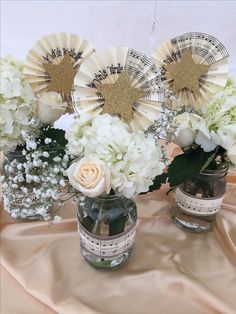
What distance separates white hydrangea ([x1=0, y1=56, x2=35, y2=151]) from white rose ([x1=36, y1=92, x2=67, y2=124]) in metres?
0.02

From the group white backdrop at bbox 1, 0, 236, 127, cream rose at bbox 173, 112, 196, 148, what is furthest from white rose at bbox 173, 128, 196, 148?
white backdrop at bbox 1, 0, 236, 127

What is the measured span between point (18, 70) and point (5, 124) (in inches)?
5.7

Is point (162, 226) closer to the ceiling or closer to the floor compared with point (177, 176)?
closer to the floor

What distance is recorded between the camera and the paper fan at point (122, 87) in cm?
58

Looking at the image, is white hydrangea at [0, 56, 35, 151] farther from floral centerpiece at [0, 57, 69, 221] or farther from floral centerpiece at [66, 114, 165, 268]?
floral centerpiece at [66, 114, 165, 268]

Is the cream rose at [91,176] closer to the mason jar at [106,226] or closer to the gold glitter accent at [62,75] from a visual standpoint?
the mason jar at [106,226]

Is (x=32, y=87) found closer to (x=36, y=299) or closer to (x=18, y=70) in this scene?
(x=18, y=70)

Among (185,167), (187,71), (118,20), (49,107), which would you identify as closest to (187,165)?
(185,167)

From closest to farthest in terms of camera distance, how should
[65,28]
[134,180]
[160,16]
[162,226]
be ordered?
[134,180]
[162,226]
[160,16]
[65,28]

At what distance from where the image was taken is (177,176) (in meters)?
0.65

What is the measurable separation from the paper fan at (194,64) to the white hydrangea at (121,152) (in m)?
0.24

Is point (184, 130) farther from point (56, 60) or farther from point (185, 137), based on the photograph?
point (56, 60)

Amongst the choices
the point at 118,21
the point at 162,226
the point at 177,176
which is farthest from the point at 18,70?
the point at 118,21

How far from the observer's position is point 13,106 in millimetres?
583
